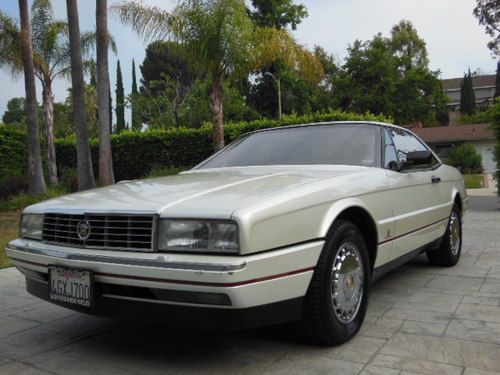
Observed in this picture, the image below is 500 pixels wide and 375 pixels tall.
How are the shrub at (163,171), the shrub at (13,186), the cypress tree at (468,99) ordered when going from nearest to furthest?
1. the shrub at (13,186)
2. the shrub at (163,171)
3. the cypress tree at (468,99)

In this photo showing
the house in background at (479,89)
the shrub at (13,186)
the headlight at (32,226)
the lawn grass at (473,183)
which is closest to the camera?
the headlight at (32,226)

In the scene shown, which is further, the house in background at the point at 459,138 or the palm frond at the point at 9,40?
the house in background at the point at 459,138

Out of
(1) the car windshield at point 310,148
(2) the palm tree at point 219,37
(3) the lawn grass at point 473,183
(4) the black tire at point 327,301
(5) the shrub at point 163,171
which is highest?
(2) the palm tree at point 219,37

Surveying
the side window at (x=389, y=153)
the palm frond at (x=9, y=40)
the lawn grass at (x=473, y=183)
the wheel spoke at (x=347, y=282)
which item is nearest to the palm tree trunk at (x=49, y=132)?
the palm frond at (x=9, y=40)

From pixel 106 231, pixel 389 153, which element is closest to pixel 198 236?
pixel 106 231

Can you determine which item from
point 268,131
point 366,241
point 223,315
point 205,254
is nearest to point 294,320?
point 223,315

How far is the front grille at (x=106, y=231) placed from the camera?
2.80 metres

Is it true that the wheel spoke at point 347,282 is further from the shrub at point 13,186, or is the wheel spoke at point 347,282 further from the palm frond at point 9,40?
the palm frond at point 9,40

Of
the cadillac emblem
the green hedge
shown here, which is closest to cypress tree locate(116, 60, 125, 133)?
the green hedge

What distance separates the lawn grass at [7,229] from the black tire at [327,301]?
4.91 m

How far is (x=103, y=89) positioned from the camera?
12195mm

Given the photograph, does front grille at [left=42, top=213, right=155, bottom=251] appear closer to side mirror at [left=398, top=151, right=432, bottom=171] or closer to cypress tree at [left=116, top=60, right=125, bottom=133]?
A: side mirror at [left=398, top=151, right=432, bottom=171]

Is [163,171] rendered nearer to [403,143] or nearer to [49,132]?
[49,132]

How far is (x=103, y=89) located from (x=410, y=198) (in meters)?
9.55
